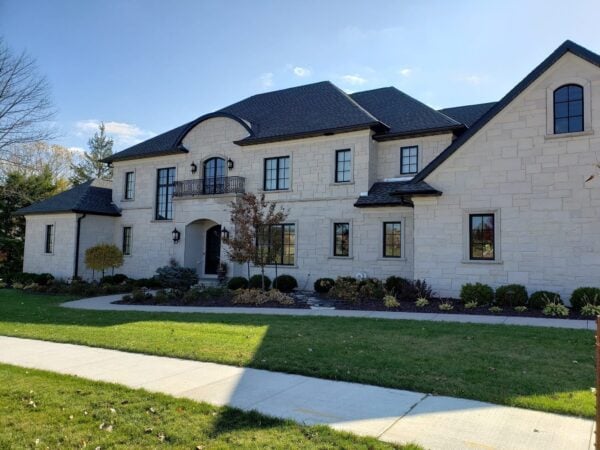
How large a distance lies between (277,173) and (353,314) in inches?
396

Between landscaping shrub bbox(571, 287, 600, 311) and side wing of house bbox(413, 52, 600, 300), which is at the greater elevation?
side wing of house bbox(413, 52, 600, 300)

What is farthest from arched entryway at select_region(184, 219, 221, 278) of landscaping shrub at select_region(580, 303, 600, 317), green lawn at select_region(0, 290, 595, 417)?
landscaping shrub at select_region(580, 303, 600, 317)

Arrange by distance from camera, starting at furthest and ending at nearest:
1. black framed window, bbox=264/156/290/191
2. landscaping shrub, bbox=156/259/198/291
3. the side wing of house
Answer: black framed window, bbox=264/156/290/191 → landscaping shrub, bbox=156/259/198/291 → the side wing of house

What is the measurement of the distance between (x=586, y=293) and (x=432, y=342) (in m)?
6.48

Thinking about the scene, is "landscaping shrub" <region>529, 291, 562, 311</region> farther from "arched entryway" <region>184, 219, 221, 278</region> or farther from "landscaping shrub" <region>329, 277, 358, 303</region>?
"arched entryway" <region>184, 219, 221, 278</region>

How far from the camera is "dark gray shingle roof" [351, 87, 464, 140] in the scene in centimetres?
1811

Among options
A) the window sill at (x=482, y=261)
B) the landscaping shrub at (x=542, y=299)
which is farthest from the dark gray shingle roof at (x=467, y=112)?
the landscaping shrub at (x=542, y=299)

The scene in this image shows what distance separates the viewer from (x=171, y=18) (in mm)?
12922

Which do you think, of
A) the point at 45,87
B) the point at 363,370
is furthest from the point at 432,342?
the point at 45,87

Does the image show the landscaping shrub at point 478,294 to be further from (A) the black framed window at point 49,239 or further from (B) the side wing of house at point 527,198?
(A) the black framed window at point 49,239

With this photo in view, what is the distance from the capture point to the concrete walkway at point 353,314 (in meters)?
10.8

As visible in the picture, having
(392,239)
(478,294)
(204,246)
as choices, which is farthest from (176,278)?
(478,294)

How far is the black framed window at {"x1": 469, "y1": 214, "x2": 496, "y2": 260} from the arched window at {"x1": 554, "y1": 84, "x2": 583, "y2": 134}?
134 inches

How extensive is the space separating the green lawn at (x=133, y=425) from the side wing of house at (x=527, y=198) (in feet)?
37.9
